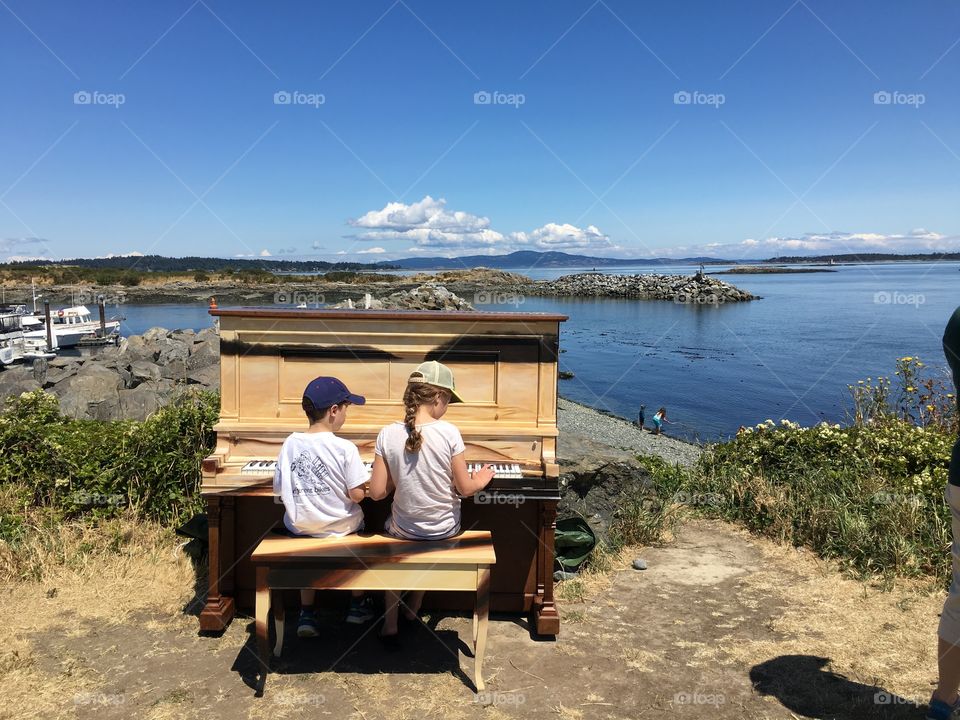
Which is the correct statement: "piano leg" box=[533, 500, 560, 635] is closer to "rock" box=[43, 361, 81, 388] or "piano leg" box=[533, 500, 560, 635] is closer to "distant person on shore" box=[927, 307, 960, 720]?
"distant person on shore" box=[927, 307, 960, 720]

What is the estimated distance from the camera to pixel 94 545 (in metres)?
6.14

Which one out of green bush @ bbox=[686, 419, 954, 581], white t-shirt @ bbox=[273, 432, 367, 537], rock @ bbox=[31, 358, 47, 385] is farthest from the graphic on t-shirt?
rock @ bbox=[31, 358, 47, 385]

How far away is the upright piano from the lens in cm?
518

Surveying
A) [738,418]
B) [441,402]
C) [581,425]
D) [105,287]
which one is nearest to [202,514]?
[441,402]

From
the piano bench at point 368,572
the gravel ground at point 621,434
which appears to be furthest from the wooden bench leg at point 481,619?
the gravel ground at point 621,434

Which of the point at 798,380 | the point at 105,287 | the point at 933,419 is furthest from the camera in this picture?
the point at 105,287

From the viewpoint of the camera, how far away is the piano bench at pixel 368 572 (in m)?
4.29

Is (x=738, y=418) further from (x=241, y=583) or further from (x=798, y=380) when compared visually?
(x=241, y=583)

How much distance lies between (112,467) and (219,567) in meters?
2.15

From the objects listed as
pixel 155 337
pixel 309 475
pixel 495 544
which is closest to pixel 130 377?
pixel 155 337

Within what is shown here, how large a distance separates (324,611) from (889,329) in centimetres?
6111

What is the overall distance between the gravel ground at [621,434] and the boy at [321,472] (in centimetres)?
1436

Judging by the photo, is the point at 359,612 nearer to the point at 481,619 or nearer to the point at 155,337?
the point at 481,619

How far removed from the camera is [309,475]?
448cm
